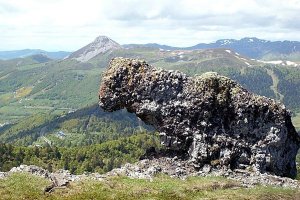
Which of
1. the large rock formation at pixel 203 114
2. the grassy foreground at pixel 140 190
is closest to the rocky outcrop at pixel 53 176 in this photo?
the grassy foreground at pixel 140 190

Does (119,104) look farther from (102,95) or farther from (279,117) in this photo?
(279,117)

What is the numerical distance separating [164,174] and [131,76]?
14.1m

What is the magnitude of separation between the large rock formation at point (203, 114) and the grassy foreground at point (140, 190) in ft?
22.6

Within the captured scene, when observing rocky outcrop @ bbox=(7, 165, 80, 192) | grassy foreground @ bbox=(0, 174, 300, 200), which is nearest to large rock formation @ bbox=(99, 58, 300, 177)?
grassy foreground @ bbox=(0, 174, 300, 200)

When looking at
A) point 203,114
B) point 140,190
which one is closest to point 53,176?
point 140,190

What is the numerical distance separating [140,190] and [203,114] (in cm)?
1540

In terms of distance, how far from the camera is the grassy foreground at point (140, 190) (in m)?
39.8

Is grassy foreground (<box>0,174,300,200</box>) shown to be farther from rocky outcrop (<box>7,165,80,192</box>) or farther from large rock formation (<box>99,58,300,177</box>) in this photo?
large rock formation (<box>99,58,300,177</box>)

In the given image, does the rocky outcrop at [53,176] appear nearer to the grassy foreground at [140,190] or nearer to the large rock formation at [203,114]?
the grassy foreground at [140,190]

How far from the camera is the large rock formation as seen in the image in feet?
172

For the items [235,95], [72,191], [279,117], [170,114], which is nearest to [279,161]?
[279,117]

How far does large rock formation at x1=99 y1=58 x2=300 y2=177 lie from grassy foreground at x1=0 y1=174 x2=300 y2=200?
6.89 metres

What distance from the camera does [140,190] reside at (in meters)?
41.4

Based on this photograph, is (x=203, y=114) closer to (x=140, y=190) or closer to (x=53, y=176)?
(x=140, y=190)
